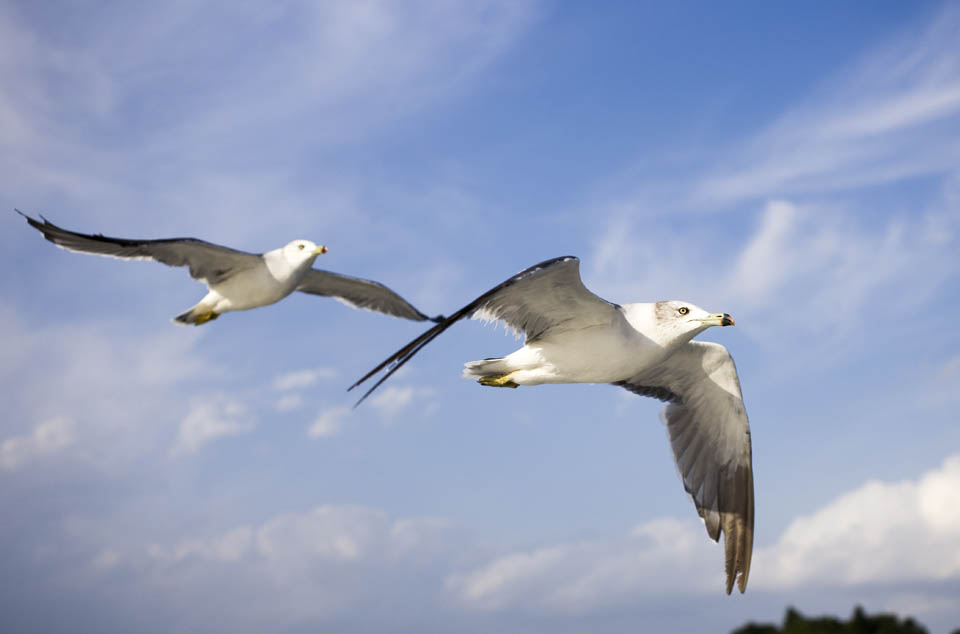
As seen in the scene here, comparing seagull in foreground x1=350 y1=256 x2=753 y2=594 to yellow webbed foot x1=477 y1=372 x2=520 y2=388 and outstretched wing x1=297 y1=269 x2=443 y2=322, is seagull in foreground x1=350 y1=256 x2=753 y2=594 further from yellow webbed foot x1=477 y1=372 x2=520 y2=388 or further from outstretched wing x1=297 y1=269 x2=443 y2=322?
outstretched wing x1=297 y1=269 x2=443 y2=322

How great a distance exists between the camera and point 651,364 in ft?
38.2

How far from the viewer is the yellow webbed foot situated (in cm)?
1149

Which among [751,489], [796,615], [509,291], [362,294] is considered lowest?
[796,615]

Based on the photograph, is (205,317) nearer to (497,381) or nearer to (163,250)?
(163,250)

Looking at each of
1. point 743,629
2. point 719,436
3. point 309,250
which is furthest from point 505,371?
point 743,629

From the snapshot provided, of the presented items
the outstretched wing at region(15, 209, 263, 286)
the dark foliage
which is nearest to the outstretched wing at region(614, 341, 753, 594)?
the dark foliage

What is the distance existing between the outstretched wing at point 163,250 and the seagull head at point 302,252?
53 cm

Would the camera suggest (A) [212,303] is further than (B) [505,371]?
Yes

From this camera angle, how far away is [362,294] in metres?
19.0

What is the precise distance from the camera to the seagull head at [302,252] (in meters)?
16.0

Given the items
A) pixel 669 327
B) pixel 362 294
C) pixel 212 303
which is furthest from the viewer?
pixel 362 294

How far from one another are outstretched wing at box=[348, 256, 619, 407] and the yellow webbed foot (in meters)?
0.61

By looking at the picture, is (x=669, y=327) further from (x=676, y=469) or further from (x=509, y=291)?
(x=676, y=469)

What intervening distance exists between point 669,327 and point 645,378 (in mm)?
2661
